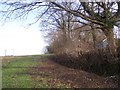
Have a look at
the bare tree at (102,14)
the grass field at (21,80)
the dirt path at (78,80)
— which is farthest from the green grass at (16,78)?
the bare tree at (102,14)

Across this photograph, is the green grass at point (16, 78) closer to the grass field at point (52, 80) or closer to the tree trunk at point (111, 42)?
the grass field at point (52, 80)

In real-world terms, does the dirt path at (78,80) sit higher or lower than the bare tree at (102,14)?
lower

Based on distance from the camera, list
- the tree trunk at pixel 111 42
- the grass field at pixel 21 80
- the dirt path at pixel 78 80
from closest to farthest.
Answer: the grass field at pixel 21 80, the dirt path at pixel 78 80, the tree trunk at pixel 111 42

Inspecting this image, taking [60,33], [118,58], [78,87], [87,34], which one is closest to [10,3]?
[78,87]

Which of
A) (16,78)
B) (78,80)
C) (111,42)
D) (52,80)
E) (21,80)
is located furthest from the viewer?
(111,42)

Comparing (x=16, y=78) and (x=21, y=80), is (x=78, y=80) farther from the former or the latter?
(x=16, y=78)

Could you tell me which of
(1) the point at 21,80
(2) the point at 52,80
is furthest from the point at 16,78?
(2) the point at 52,80

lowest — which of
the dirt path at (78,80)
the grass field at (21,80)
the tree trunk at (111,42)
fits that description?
the dirt path at (78,80)

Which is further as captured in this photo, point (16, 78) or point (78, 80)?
point (16, 78)

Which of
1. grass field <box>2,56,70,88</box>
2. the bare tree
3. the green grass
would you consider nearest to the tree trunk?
the bare tree

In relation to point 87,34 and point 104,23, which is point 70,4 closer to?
point 104,23

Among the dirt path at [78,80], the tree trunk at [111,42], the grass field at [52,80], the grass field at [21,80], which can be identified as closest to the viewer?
the grass field at [21,80]

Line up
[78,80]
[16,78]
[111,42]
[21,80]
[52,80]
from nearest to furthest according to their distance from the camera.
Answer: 1. [21,80]
2. [52,80]
3. [78,80]
4. [16,78]
5. [111,42]

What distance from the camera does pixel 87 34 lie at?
100 feet
